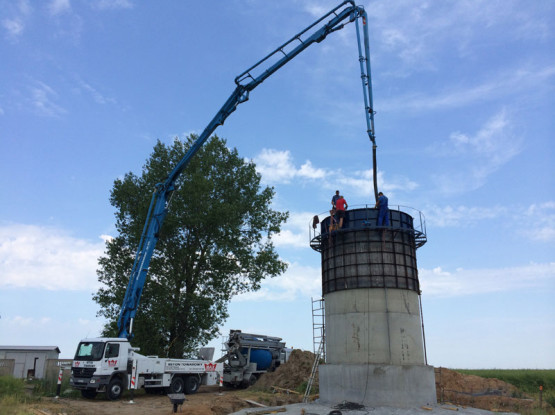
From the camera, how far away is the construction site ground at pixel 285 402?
18141 mm

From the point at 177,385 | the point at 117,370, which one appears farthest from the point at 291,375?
the point at 117,370

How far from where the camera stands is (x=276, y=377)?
1147 inches

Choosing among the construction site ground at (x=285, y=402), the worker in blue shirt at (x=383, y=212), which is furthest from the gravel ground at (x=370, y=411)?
the worker in blue shirt at (x=383, y=212)

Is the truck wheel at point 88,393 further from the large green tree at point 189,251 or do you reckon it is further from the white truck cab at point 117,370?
the large green tree at point 189,251

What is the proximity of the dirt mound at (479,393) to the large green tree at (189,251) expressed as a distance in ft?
51.2

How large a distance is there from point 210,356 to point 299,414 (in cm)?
1285

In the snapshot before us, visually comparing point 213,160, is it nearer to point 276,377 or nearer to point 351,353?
point 276,377

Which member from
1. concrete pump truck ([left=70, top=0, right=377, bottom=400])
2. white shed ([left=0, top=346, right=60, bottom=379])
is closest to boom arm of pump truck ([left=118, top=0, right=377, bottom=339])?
concrete pump truck ([left=70, top=0, right=377, bottom=400])

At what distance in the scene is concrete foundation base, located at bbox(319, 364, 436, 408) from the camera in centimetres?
1869

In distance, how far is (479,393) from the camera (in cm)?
2405

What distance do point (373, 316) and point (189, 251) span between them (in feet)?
60.1

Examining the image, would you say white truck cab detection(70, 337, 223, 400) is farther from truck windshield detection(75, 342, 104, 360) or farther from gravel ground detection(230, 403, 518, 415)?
gravel ground detection(230, 403, 518, 415)

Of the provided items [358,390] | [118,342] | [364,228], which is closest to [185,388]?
[118,342]

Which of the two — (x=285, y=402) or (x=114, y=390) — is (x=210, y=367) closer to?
(x=114, y=390)
